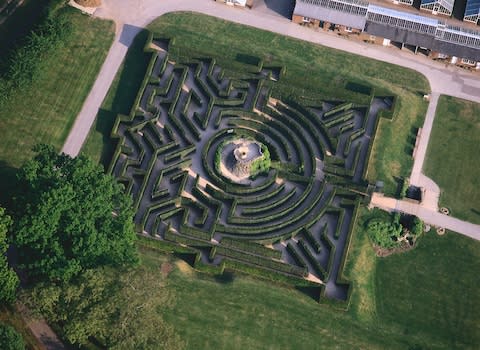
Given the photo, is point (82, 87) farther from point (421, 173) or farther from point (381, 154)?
point (421, 173)

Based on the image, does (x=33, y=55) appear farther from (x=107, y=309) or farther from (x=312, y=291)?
(x=312, y=291)

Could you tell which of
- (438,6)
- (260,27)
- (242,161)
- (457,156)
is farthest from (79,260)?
(438,6)

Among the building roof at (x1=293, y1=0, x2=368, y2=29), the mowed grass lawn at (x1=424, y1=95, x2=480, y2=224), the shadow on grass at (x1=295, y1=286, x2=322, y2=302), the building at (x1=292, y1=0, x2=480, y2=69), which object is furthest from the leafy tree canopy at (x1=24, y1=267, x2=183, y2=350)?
the building at (x1=292, y1=0, x2=480, y2=69)

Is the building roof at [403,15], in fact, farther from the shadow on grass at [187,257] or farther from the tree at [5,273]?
the tree at [5,273]

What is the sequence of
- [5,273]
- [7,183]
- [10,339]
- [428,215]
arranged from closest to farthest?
[10,339] < [5,273] < [7,183] < [428,215]

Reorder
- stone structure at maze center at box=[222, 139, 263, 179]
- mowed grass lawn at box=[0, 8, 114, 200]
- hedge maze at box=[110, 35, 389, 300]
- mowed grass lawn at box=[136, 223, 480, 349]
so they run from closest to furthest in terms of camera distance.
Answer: mowed grass lawn at box=[136, 223, 480, 349] < hedge maze at box=[110, 35, 389, 300] < stone structure at maze center at box=[222, 139, 263, 179] < mowed grass lawn at box=[0, 8, 114, 200]

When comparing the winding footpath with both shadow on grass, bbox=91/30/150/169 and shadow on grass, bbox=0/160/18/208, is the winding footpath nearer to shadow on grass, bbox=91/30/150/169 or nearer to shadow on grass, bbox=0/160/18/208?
shadow on grass, bbox=91/30/150/169

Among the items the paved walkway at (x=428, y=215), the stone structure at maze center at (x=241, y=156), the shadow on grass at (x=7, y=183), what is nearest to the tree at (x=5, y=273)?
the shadow on grass at (x=7, y=183)
